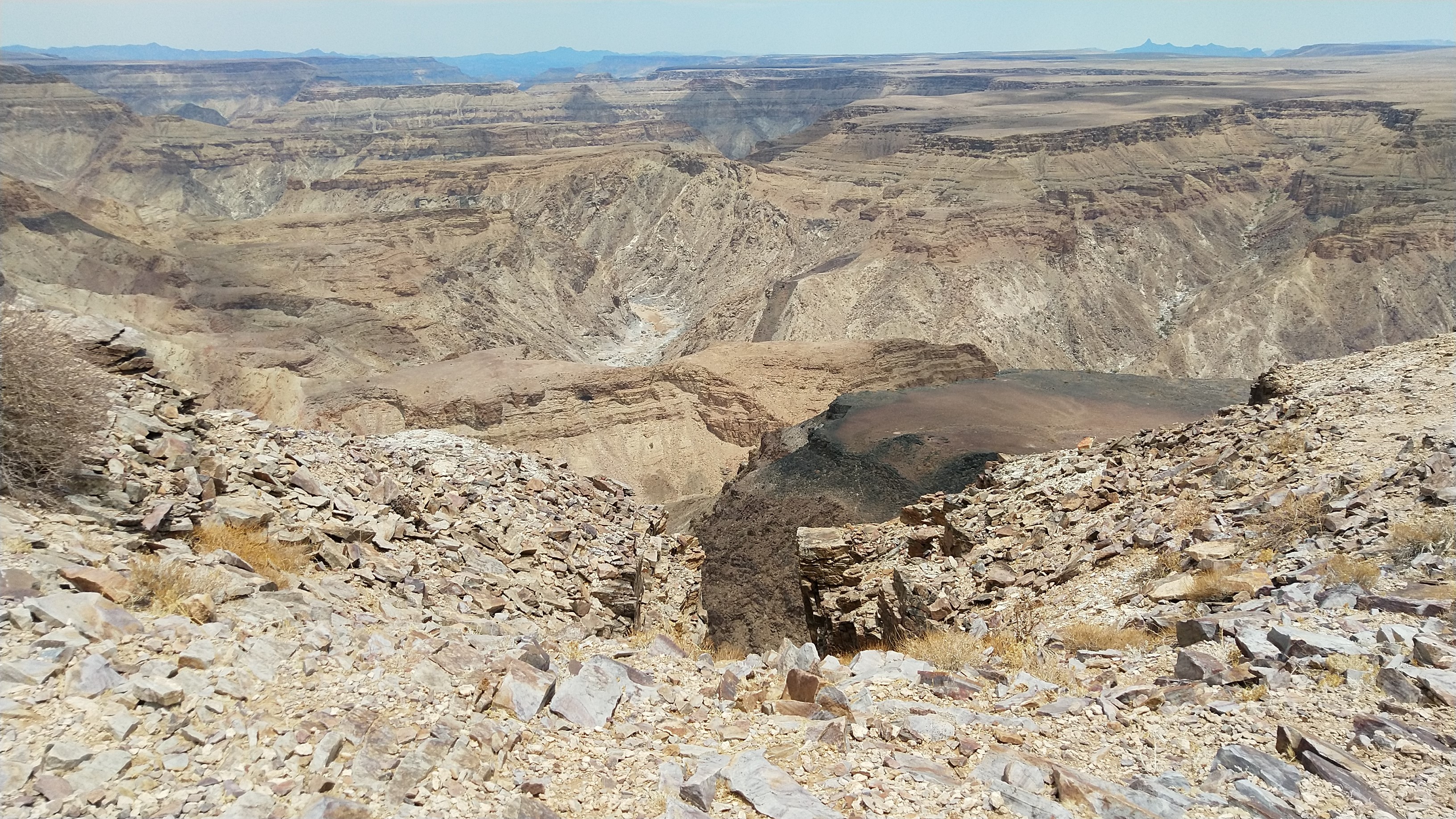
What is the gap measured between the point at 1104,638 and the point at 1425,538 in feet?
9.97

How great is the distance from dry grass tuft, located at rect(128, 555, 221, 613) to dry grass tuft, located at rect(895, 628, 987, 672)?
627cm

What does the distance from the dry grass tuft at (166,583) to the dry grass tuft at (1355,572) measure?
32.1ft

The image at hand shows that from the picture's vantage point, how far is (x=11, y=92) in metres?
123

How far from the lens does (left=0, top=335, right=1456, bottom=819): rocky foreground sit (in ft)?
17.7

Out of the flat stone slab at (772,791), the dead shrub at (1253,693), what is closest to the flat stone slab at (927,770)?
the flat stone slab at (772,791)

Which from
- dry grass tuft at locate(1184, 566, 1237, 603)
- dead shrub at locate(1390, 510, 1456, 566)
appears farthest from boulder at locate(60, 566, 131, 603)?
dead shrub at locate(1390, 510, 1456, 566)

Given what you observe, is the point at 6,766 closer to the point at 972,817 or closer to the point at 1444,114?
the point at 972,817

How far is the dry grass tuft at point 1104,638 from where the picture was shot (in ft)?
28.5

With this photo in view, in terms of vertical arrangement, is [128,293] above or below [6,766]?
below

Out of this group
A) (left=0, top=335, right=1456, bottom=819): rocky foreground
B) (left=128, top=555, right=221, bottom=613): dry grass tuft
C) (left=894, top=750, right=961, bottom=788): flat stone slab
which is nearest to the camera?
(left=0, top=335, right=1456, bottom=819): rocky foreground

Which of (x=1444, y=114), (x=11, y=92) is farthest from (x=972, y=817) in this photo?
(x=11, y=92)

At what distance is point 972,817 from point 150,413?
10.1 meters

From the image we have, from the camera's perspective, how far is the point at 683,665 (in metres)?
8.47

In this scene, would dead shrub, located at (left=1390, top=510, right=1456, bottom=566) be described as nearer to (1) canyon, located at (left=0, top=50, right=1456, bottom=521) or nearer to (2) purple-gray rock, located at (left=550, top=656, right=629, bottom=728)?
(2) purple-gray rock, located at (left=550, top=656, right=629, bottom=728)
